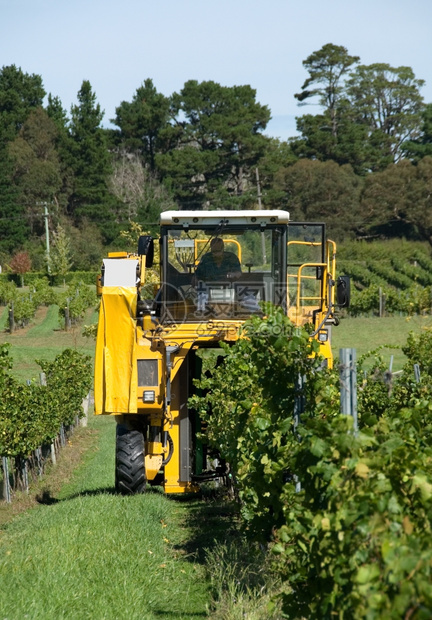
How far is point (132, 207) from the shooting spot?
3007 inches

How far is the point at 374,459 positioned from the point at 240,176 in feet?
229

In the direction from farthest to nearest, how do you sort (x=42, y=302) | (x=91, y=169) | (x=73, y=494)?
(x=91, y=169) → (x=42, y=302) → (x=73, y=494)

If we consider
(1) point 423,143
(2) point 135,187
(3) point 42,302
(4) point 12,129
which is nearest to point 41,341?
(3) point 42,302

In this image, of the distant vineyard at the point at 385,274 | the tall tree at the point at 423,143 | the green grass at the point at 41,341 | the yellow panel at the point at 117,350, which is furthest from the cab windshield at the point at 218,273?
the tall tree at the point at 423,143

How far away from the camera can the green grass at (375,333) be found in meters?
36.0

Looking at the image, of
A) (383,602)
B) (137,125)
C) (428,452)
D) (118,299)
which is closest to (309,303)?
(118,299)

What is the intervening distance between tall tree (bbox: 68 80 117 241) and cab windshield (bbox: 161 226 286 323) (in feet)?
213

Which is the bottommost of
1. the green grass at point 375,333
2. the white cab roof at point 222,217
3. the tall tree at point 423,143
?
the green grass at point 375,333

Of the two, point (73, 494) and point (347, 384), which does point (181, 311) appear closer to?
point (73, 494)

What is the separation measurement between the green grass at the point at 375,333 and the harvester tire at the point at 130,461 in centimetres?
2371

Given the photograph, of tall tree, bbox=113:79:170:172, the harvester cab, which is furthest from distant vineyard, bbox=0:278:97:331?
the harvester cab

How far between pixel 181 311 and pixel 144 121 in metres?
71.2

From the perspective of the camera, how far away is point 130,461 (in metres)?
10.3

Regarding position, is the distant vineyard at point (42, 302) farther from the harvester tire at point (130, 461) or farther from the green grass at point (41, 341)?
the harvester tire at point (130, 461)
